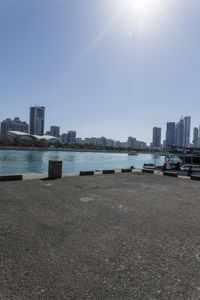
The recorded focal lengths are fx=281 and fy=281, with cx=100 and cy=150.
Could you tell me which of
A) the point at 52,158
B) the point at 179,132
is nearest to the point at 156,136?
the point at 179,132

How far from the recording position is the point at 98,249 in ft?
Result: 14.8

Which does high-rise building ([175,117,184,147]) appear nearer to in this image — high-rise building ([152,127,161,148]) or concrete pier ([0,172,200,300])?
high-rise building ([152,127,161,148])

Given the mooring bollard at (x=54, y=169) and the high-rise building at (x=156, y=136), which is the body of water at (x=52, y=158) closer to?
the mooring bollard at (x=54, y=169)

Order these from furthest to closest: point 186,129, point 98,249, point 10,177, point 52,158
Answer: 1. point 186,129
2. point 52,158
3. point 10,177
4. point 98,249

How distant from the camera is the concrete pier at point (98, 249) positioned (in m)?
3.30

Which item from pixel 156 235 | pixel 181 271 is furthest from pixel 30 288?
pixel 156 235

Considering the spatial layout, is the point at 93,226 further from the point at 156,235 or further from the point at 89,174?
the point at 89,174

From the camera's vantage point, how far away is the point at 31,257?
13.4 feet

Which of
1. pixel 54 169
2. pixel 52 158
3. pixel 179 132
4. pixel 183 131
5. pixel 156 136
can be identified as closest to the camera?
pixel 54 169

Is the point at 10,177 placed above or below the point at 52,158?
above

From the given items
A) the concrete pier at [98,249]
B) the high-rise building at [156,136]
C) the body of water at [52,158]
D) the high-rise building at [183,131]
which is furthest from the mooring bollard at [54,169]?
the high-rise building at [156,136]

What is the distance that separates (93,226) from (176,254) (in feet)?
6.28

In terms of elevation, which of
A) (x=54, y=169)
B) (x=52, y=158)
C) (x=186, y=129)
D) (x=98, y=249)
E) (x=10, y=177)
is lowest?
(x=52, y=158)

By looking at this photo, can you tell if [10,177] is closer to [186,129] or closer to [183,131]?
[183,131]
